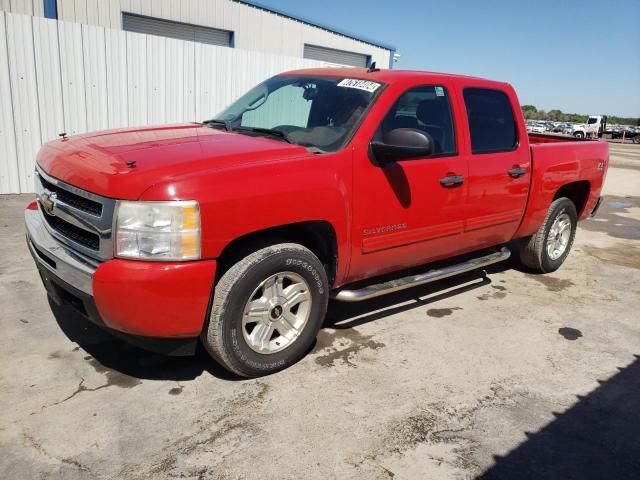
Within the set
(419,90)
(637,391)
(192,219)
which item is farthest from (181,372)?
(637,391)

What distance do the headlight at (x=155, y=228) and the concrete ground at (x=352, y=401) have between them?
920 mm

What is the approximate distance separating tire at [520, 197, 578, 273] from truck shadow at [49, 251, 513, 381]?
1.17 meters

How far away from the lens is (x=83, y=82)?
8266 millimetres

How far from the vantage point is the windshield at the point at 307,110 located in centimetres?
366

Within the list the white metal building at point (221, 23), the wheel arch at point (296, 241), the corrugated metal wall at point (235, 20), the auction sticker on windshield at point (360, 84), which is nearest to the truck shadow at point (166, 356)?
the wheel arch at point (296, 241)

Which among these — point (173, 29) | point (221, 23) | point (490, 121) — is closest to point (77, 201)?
point (490, 121)

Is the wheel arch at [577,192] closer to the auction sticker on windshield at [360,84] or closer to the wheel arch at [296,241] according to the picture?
the auction sticker on windshield at [360,84]

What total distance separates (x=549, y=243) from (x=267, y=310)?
12.4 ft

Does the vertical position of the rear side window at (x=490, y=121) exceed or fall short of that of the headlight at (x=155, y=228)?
it exceeds it

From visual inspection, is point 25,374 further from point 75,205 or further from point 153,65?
point 153,65

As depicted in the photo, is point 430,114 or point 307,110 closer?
point 307,110

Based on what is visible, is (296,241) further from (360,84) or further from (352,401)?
(360,84)

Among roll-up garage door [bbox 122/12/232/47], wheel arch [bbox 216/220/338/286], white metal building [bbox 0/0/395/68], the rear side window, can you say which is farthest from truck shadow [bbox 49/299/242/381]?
roll-up garage door [bbox 122/12/232/47]

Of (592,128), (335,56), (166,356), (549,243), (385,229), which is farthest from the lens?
(592,128)
